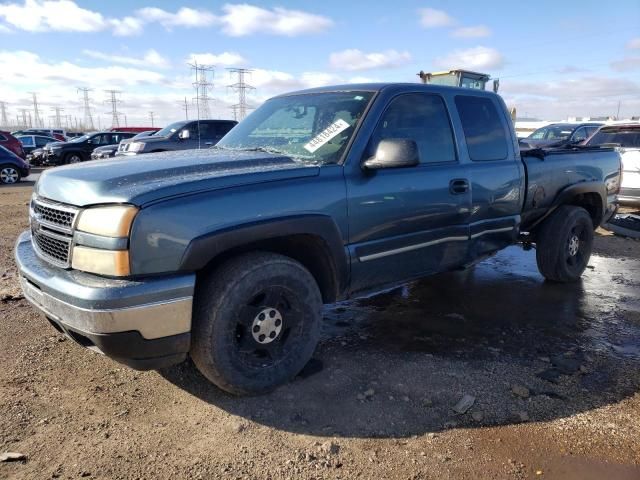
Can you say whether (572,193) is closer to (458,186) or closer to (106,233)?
(458,186)

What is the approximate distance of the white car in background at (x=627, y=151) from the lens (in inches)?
336

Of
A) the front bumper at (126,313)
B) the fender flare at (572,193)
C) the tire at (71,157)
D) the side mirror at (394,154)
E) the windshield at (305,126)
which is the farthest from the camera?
the tire at (71,157)

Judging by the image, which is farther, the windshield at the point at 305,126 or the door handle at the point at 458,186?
the door handle at the point at 458,186

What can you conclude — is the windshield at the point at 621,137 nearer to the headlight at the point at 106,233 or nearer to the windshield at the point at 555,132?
the windshield at the point at 555,132

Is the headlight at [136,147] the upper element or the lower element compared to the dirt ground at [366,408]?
upper

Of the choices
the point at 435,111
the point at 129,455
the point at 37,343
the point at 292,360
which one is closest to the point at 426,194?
the point at 435,111

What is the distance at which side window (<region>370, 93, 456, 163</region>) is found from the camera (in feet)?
12.0

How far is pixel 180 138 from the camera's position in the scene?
44.1 feet

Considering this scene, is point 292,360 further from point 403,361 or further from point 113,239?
point 113,239

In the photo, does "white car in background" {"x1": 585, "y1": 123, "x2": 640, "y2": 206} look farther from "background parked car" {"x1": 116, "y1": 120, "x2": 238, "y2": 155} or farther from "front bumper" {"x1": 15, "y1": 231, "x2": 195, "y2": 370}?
"background parked car" {"x1": 116, "y1": 120, "x2": 238, "y2": 155}

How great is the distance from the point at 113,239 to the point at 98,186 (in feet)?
1.19

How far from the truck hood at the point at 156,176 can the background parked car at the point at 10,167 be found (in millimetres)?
14106

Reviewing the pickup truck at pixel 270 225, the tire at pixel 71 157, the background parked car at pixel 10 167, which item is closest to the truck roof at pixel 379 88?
the pickup truck at pixel 270 225

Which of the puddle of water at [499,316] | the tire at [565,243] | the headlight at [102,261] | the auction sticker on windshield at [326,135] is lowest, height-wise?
the puddle of water at [499,316]
